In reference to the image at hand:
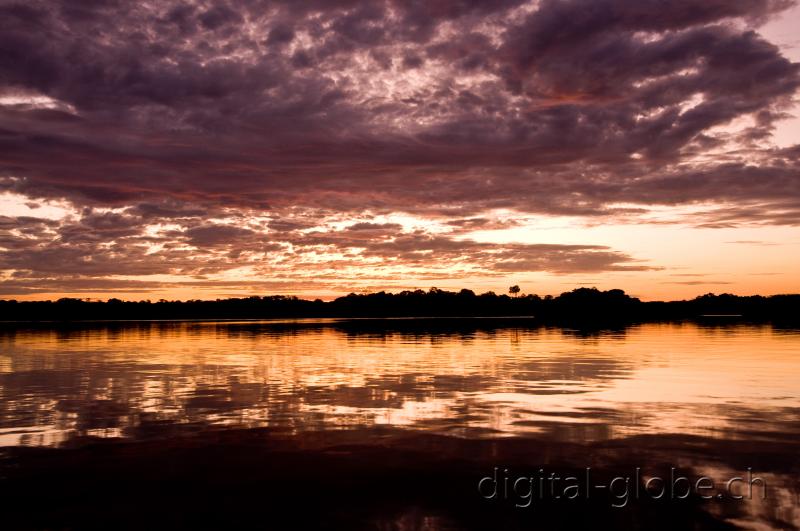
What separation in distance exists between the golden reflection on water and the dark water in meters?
0.14

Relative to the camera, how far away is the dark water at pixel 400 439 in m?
13.0

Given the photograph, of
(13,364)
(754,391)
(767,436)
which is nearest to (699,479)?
(767,436)

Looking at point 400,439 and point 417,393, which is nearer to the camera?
point 400,439

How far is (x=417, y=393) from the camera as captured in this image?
28.8m

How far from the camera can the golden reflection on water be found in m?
21.5

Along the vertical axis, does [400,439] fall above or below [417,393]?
below

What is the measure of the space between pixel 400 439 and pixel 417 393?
950 cm

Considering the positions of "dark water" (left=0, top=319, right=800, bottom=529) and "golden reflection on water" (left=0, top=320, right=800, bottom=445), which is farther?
"golden reflection on water" (left=0, top=320, right=800, bottom=445)

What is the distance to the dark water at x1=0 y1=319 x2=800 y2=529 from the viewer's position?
13.0 meters

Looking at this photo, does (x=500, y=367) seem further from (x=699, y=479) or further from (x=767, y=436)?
(x=699, y=479)

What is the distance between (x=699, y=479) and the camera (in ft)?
49.1

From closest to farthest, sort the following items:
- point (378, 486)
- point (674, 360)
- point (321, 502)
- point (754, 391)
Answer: point (321, 502) < point (378, 486) < point (754, 391) < point (674, 360)

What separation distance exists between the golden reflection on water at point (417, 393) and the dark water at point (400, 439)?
0.14 m

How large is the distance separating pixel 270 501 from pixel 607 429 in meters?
11.4
